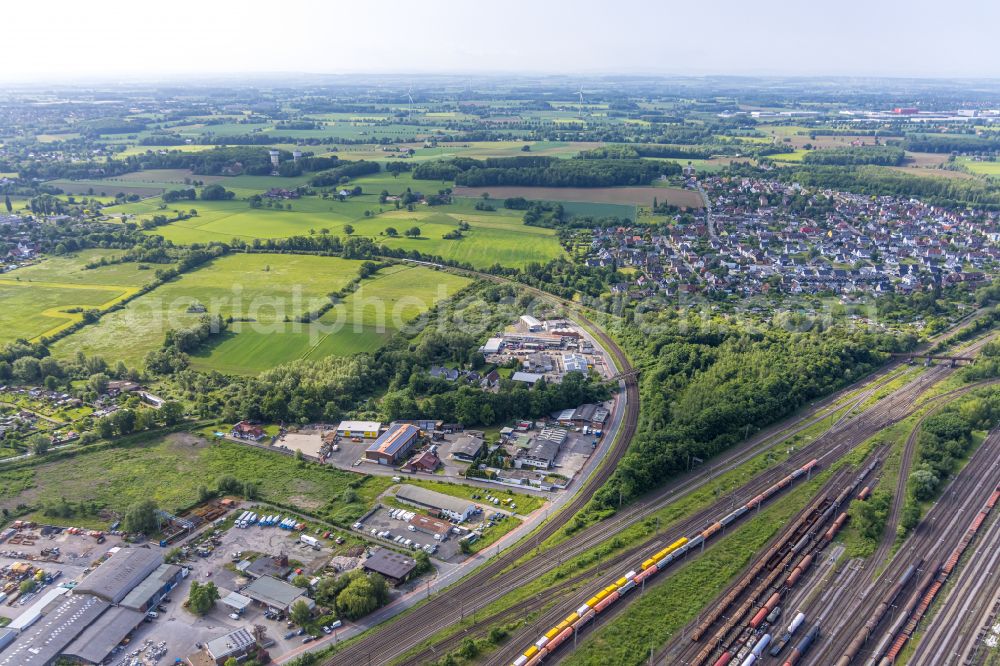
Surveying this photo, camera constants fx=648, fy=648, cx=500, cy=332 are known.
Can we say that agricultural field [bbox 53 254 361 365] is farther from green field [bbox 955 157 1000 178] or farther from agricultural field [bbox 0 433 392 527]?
green field [bbox 955 157 1000 178]

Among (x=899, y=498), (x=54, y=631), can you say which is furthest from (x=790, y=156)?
(x=54, y=631)

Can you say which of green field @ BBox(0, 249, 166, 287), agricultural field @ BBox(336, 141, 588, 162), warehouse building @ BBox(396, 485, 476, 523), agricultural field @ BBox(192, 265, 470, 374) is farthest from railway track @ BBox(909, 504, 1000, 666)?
agricultural field @ BBox(336, 141, 588, 162)

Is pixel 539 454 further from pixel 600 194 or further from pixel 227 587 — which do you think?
pixel 600 194

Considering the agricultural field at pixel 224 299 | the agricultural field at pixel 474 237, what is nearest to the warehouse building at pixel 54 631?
the agricultural field at pixel 224 299

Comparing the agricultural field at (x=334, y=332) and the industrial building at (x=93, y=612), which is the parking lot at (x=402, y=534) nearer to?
the industrial building at (x=93, y=612)

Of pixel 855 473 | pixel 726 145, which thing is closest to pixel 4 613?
pixel 855 473

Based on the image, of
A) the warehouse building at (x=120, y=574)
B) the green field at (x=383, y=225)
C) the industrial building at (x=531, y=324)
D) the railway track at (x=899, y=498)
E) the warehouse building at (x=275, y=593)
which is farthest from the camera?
the green field at (x=383, y=225)

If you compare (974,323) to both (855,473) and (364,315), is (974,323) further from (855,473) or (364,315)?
(364,315)
